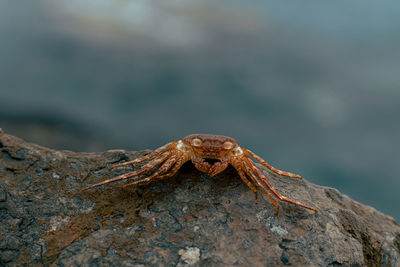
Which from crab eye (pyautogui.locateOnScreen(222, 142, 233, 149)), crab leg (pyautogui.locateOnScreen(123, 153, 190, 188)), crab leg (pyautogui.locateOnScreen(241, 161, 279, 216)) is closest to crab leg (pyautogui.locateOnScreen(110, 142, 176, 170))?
crab leg (pyautogui.locateOnScreen(123, 153, 190, 188))

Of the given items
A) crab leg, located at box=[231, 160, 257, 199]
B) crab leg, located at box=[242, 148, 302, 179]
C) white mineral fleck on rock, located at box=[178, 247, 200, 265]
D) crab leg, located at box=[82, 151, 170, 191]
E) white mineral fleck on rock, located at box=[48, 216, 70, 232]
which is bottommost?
white mineral fleck on rock, located at box=[48, 216, 70, 232]

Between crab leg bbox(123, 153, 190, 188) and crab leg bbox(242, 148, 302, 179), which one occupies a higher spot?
crab leg bbox(242, 148, 302, 179)

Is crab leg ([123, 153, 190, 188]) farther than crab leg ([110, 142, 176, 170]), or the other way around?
crab leg ([110, 142, 176, 170])

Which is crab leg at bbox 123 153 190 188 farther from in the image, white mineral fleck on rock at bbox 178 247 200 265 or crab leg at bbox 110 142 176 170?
white mineral fleck on rock at bbox 178 247 200 265

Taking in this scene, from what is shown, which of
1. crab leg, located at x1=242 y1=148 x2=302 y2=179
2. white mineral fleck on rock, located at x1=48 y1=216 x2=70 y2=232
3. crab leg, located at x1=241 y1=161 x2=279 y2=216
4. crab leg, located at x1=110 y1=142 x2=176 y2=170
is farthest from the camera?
crab leg, located at x1=242 y1=148 x2=302 y2=179

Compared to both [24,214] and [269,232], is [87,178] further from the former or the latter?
→ [269,232]

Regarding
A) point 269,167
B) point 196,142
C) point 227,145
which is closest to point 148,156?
point 196,142

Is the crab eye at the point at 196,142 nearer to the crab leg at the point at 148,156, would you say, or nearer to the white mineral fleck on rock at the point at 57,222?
the crab leg at the point at 148,156

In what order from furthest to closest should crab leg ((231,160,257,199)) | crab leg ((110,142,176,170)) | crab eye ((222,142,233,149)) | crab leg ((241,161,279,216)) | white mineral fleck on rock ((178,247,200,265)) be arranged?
1. crab leg ((110,142,176,170))
2. crab eye ((222,142,233,149))
3. crab leg ((231,160,257,199))
4. crab leg ((241,161,279,216))
5. white mineral fleck on rock ((178,247,200,265))
